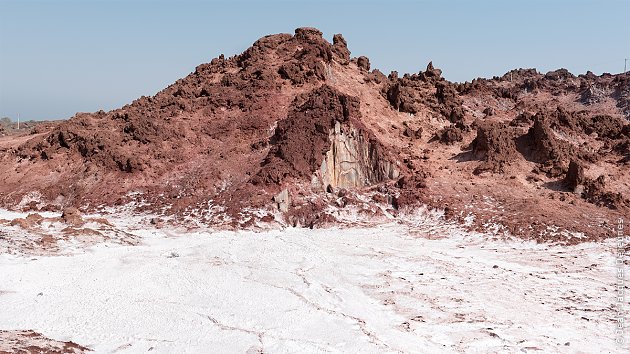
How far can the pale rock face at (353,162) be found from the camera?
2283 centimetres

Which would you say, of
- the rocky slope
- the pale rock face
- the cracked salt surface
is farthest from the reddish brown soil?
the pale rock face

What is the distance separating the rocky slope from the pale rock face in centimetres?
6

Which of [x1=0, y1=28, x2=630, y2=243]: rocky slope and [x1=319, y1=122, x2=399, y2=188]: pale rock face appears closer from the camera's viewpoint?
[x1=0, y1=28, x2=630, y2=243]: rocky slope

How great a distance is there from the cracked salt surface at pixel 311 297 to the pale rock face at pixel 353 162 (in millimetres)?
5804

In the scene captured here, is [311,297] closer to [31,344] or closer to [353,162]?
[31,344]

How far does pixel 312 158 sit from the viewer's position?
22109 millimetres

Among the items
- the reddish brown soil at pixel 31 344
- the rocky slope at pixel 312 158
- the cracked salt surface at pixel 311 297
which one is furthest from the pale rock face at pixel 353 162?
the reddish brown soil at pixel 31 344

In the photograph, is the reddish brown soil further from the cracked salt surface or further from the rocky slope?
the rocky slope

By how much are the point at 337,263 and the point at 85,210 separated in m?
11.4

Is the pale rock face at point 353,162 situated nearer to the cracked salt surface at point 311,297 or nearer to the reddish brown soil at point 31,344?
the cracked salt surface at point 311,297

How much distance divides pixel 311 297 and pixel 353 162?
38.8 ft

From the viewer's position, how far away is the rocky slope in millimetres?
20531

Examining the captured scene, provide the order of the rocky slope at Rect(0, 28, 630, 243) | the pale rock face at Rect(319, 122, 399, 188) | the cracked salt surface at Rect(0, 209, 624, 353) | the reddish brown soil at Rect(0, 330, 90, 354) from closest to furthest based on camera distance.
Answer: the reddish brown soil at Rect(0, 330, 90, 354) → the cracked salt surface at Rect(0, 209, 624, 353) → the rocky slope at Rect(0, 28, 630, 243) → the pale rock face at Rect(319, 122, 399, 188)

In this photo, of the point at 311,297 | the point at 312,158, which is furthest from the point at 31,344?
the point at 312,158
